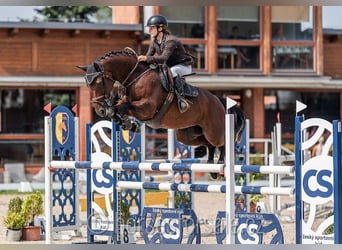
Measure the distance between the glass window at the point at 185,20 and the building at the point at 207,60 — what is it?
0.09 ft

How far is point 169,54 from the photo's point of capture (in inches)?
306

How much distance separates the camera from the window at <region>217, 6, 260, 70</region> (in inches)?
856

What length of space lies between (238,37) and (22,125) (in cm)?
663

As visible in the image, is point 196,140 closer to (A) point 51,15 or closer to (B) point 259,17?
(B) point 259,17

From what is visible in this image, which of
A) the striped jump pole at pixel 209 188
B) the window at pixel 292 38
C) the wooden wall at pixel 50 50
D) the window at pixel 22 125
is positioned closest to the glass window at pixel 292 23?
the window at pixel 292 38

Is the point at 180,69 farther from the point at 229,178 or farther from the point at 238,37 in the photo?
the point at 238,37

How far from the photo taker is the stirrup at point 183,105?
7780mm

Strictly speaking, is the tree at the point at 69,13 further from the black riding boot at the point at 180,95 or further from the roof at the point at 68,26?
the black riding boot at the point at 180,95

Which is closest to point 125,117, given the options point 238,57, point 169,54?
point 169,54

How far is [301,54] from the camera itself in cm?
2238

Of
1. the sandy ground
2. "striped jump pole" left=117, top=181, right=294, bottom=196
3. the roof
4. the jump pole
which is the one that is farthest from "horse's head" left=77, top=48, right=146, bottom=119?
the roof

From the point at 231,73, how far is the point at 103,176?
12.8m

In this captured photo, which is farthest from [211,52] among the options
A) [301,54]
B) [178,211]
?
[178,211]

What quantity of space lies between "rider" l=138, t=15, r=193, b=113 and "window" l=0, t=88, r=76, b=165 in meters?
12.9
